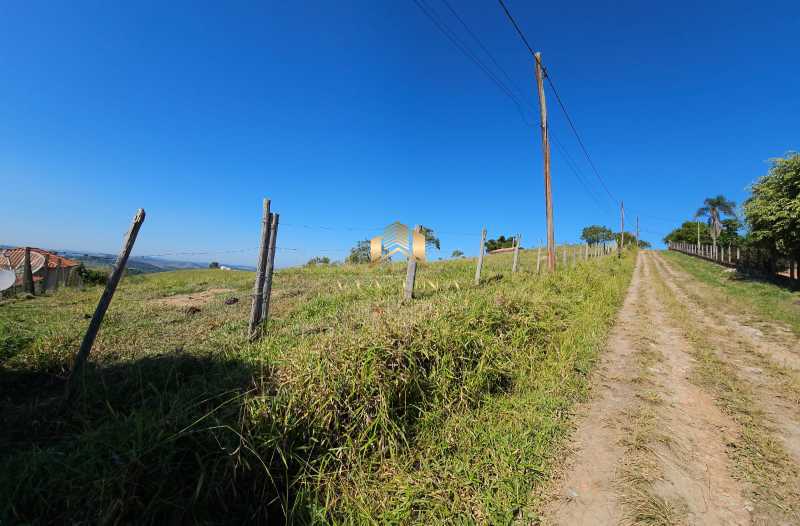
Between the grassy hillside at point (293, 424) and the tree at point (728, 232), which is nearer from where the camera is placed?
the grassy hillside at point (293, 424)

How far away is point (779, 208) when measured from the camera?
12.4m

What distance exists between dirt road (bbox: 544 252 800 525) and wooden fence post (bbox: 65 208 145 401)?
409 centimetres

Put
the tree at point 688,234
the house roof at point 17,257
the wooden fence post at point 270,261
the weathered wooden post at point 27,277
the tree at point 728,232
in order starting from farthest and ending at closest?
the tree at point 688,234, the tree at point 728,232, the weathered wooden post at point 27,277, the house roof at point 17,257, the wooden fence post at point 270,261

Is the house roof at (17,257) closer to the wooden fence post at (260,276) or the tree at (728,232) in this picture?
the wooden fence post at (260,276)

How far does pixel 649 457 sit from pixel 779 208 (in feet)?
54.6

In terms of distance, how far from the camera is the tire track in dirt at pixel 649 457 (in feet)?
6.96

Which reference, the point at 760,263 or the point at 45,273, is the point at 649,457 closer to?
the point at 45,273

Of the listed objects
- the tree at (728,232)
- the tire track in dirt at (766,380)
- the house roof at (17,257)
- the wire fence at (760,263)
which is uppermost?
the tree at (728,232)

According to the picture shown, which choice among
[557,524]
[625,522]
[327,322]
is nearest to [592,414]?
[625,522]

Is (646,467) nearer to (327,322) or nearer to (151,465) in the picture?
(151,465)

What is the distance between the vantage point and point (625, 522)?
2.03 metres

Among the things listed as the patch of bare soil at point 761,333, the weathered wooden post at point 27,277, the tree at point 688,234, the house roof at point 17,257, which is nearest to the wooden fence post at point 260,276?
the patch of bare soil at point 761,333

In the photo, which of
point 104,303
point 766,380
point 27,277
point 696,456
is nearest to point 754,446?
point 696,456

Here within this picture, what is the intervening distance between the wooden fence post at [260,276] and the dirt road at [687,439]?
374 centimetres
